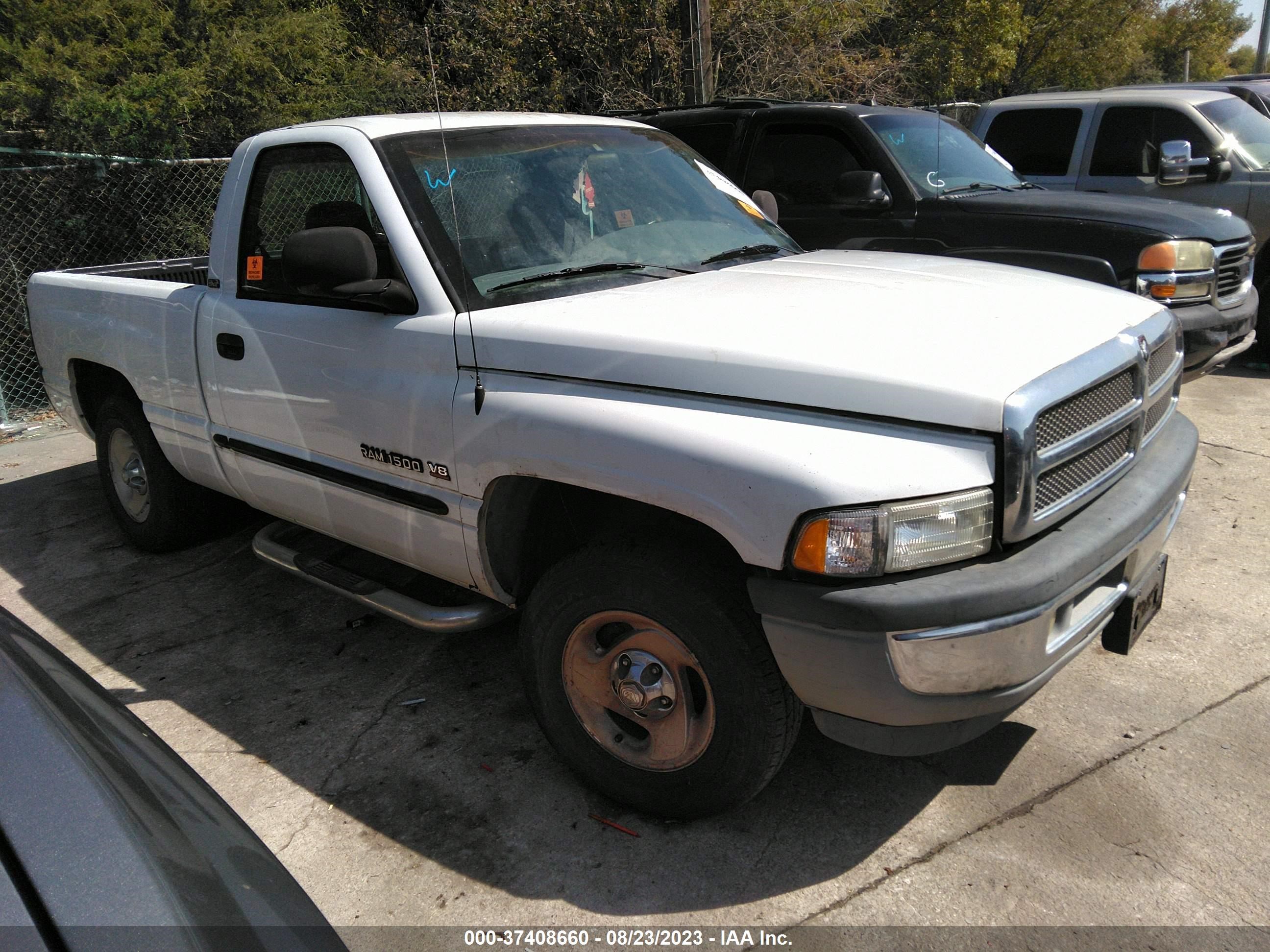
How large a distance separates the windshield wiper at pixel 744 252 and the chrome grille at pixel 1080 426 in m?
1.34

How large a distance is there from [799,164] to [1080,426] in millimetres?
4528

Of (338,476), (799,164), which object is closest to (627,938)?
(338,476)

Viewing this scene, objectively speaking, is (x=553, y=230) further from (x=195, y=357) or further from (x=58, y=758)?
(x=58, y=758)

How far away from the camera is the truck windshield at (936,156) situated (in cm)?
638

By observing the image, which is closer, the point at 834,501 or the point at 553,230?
the point at 834,501

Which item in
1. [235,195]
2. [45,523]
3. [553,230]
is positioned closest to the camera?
[553,230]

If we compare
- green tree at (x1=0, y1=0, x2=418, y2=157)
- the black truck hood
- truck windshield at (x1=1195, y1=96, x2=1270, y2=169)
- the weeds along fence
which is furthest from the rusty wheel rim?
green tree at (x1=0, y1=0, x2=418, y2=157)

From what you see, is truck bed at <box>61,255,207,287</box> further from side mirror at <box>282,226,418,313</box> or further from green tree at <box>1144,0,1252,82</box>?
green tree at <box>1144,0,1252,82</box>

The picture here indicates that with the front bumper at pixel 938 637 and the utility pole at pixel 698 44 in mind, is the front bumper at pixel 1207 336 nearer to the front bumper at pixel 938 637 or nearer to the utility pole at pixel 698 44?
the front bumper at pixel 938 637

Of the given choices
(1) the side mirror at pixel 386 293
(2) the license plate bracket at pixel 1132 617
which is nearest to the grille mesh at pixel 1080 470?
(2) the license plate bracket at pixel 1132 617

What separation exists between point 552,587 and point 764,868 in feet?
3.12

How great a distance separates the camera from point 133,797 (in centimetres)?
156

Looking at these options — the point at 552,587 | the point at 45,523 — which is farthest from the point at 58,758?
the point at 45,523

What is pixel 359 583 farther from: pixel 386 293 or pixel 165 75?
pixel 165 75
